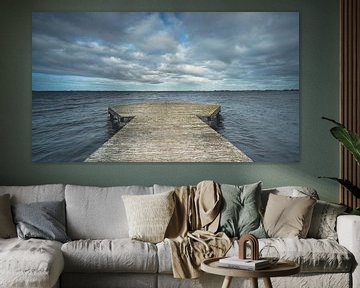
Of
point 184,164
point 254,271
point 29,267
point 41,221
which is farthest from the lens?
point 184,164

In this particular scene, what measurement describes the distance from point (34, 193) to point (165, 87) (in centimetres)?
157

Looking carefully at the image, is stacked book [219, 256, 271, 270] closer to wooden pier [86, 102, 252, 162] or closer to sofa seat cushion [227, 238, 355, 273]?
sofa seat cushion [227, 238, 355, 273]

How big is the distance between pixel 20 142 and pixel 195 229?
6.17 feet

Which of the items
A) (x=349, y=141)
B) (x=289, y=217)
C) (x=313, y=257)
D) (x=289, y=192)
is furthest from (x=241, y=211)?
(x=349, y=141)

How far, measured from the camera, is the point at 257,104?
7371 millimetres

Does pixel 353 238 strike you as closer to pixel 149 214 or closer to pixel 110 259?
pixel 149 214

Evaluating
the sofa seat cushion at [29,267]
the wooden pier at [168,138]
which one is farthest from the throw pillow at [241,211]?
the sofa seat cushion at [29,267]

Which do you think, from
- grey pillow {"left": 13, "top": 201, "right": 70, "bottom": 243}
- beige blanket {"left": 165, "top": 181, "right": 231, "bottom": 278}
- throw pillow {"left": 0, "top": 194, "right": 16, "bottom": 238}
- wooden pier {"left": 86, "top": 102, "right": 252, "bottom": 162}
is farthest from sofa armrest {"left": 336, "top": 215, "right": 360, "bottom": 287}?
throw pillow {"left": 0, "top": 194, "right": 16, "bottom": 238}

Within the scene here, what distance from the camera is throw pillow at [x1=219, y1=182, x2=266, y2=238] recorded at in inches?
261

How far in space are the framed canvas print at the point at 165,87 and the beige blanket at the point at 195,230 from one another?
0.58 m

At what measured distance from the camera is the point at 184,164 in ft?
24.1

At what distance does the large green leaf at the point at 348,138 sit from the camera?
22.3ft

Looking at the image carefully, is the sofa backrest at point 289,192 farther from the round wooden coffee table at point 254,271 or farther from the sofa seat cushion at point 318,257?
the round wooden coffee table at point 254,271

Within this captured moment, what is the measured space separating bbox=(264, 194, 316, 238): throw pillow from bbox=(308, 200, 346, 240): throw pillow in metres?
0.12
